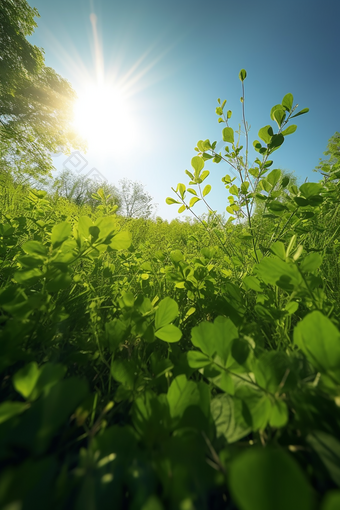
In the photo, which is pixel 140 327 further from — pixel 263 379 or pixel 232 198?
pixel 232 198

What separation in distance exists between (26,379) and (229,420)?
0.35m

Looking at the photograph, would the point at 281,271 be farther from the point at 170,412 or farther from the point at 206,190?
the point at 206,190

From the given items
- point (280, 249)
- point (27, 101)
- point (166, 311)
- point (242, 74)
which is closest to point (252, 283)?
point (280, 249)

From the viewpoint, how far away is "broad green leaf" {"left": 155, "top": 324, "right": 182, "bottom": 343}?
543 millimetres

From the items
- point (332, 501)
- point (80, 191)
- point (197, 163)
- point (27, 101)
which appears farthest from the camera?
point (80, 191)

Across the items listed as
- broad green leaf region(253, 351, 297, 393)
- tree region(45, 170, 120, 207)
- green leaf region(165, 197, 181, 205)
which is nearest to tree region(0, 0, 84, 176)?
tree region(45, 170, 120, 207)

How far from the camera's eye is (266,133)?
0.86 m

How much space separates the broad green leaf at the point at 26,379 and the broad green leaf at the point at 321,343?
0.42 m

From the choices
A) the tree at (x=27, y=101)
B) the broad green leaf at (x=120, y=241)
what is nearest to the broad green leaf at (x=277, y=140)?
the broad green leaf at (x=120, y=241)

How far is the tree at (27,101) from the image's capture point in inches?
377

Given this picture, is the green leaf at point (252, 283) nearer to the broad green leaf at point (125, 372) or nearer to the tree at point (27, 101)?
the broad green leaf at point (125, 372)

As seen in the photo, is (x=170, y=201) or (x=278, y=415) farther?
(x=170, y=201)

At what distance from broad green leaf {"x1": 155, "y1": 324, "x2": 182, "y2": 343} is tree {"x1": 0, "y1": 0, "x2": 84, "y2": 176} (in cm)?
1268

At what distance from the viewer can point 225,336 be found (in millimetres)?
420
